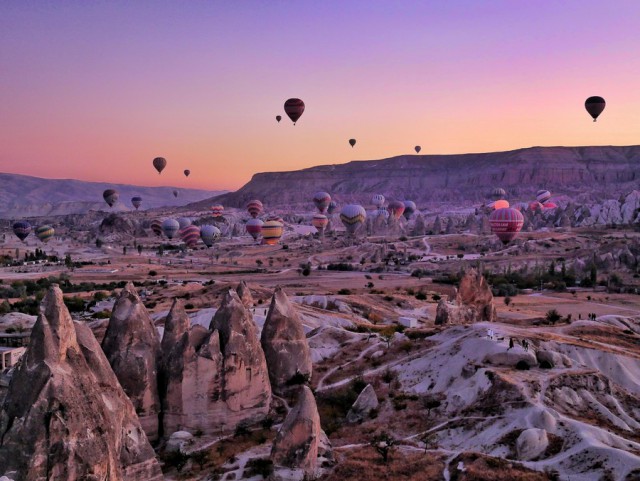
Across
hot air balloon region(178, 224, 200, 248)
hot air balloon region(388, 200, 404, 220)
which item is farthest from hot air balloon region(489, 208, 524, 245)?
hot air balloon region(388, 200, 404, 220)

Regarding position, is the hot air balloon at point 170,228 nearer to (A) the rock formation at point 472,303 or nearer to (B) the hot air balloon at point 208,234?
(B) the hot air balloon at point 208,234

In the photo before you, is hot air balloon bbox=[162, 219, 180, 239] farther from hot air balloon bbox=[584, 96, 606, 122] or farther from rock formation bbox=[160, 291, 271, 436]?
rock formation bbox=[160, 291, 271, 436]

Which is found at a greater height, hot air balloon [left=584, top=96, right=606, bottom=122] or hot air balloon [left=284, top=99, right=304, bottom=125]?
hot air balloon [left=284, top=99, right=304, bottom=125]

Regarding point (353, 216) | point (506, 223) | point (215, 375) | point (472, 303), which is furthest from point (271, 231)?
point (215, 375)

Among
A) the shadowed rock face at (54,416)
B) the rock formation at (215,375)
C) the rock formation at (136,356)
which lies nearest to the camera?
the shadowed rock face at (54,416)

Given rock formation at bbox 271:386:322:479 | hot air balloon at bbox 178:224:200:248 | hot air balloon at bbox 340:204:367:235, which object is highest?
hot air balloon at bbox 340:204:367:235

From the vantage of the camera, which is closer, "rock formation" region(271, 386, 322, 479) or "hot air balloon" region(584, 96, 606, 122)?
"rock formation" region(271, 386, 322, 479)

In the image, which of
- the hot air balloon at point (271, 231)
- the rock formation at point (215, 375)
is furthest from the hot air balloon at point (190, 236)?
the rock formation at point (215, 375)

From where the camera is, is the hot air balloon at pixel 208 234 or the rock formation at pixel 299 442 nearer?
the rock formation at pixel 299 442
